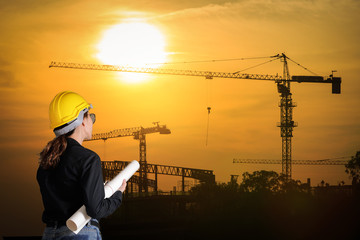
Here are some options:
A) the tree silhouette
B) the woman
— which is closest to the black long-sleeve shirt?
the woman

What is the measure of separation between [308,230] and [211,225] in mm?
16270

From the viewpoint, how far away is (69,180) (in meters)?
4.55

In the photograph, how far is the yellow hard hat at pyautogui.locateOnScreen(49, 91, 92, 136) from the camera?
15.7ft

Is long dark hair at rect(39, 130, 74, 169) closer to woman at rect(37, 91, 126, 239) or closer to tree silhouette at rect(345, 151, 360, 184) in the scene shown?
woman at rect(37, 91, 126, 239)

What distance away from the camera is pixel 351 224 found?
70.6 m

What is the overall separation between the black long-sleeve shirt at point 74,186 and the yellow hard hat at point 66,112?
154mm

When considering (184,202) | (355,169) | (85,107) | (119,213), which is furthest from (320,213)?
(85,107)

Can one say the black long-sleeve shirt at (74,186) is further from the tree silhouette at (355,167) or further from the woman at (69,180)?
the tree silhouette at (355,167)

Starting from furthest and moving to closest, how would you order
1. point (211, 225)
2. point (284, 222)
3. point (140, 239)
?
1. point (211, 225)
2. point (284, 222)
3. point (140, 239)

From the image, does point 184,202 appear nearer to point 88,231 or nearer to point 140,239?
point 140,239

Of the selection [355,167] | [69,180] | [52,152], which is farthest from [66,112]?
[355,167]

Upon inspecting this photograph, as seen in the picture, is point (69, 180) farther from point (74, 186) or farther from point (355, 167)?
point (355, 167)

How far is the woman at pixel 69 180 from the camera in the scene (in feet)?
14.7

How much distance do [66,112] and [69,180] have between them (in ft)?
2.06
